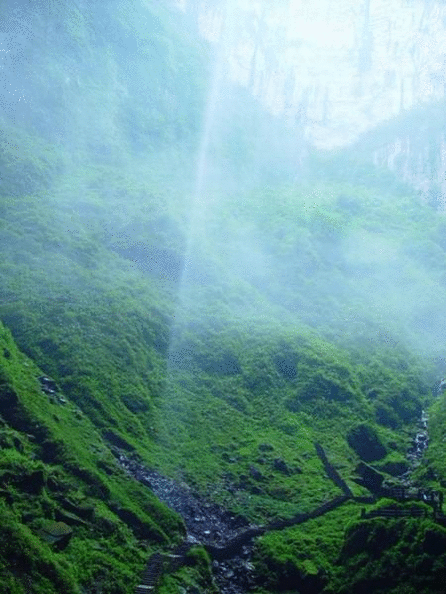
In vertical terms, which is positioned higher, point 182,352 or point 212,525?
point 182,352

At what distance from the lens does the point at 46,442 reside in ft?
211

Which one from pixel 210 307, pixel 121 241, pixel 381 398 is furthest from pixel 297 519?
pixel 121 241

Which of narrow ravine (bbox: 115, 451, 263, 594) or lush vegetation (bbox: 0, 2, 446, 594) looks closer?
lush vegetation (bbox: 0, 2, 446, 594)

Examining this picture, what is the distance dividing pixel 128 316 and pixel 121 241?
34.6 metres

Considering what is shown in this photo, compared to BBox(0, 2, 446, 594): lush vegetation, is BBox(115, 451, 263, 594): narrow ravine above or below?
below

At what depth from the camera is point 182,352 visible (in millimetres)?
105188

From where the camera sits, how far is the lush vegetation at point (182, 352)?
2242 inches

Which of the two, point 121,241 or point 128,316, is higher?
point 121,241

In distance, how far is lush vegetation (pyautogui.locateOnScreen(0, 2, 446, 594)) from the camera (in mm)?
56938

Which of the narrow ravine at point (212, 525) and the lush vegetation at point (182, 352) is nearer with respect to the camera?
the lush vegetation at point (182, 352)

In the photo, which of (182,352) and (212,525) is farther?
(182,352)

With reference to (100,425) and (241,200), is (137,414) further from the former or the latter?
(241,200)

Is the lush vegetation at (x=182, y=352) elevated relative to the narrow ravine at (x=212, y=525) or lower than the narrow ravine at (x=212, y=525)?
elevated

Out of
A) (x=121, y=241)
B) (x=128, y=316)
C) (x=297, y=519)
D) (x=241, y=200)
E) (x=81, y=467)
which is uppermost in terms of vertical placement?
(x=241, y=200)
